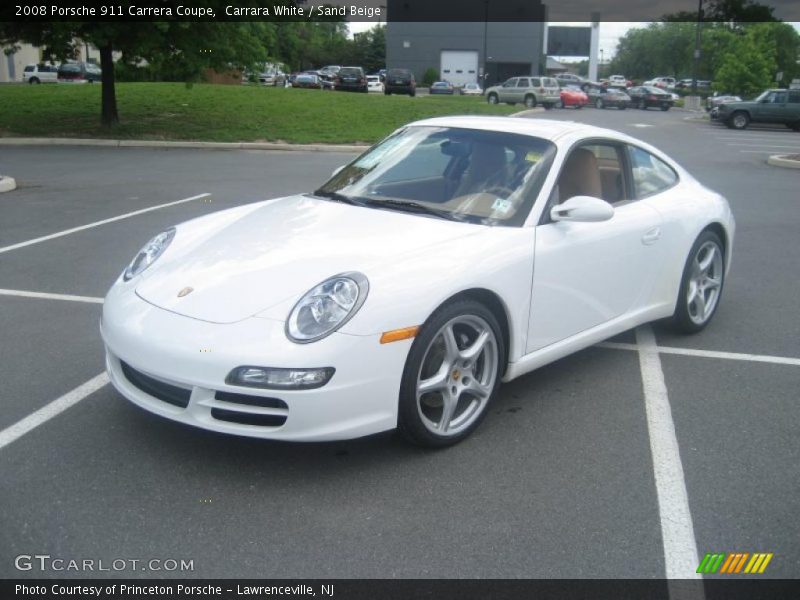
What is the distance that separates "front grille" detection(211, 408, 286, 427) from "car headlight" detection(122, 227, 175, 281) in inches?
44.0

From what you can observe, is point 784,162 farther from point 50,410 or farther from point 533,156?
point 50,410

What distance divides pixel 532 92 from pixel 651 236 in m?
39.7

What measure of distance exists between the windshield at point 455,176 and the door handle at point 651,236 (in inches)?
33.7

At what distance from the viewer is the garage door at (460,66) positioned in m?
81.0

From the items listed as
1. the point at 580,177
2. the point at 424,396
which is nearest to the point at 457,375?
the point at 424,396

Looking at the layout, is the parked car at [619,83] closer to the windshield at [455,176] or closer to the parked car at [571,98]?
the parked car at [571,98]

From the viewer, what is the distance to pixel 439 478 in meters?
3.51

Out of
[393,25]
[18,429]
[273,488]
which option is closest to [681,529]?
[273,488]

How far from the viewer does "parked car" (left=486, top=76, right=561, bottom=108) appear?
4278cm

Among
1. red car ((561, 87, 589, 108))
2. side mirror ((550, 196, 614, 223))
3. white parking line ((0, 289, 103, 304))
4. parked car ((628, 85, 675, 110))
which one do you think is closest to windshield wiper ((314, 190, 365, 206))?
side mirror ((550, 196, 614, 223))

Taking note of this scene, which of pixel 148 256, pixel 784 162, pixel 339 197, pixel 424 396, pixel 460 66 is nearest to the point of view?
pixel 424 396
